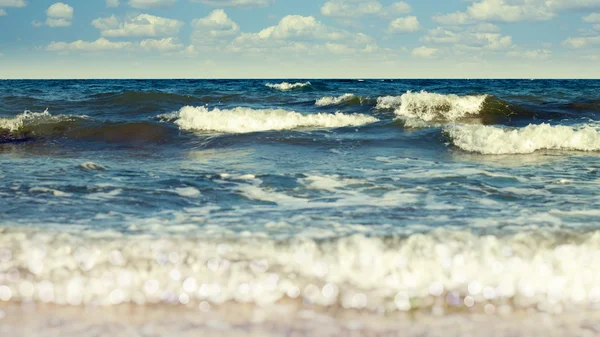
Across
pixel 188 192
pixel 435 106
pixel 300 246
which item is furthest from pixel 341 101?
pixel 300 246

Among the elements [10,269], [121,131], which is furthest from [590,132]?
[10,269]

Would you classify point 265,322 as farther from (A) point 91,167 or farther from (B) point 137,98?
(B) point 137,98

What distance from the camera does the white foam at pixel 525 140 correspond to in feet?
28.6

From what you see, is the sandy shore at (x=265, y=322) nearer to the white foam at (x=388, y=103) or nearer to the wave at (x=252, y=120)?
the wave at (x=252, y=120)

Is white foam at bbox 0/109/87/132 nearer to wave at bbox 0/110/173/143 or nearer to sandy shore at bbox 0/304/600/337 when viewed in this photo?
wave at bbox 0/110/173/143

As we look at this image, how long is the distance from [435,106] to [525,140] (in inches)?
245

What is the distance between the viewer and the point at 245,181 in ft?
19.1

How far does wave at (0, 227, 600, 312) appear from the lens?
Result: 9.65 feet

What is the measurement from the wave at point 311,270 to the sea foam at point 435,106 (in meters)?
10.9

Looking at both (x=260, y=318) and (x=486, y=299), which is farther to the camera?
(x=486, y=299)

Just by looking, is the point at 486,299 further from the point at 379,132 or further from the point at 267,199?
the point at 379,132

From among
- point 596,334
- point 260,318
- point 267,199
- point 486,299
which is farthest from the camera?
point 267,199

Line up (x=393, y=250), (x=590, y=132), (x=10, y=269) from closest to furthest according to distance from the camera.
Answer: (x=10, y=269)
(x=393, y=250)
(x=590, y=132)

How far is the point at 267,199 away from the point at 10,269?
2.25 m
